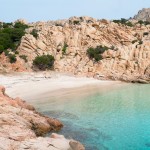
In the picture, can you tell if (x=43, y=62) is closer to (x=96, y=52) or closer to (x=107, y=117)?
(x=96, y=52)

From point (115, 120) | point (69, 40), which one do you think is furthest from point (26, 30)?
point (115, 120)

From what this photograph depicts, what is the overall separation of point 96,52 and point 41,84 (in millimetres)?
14191

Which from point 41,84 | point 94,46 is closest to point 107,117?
point 41,84

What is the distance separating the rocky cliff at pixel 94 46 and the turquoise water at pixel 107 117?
12072 mm

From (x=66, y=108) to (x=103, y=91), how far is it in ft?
35.9

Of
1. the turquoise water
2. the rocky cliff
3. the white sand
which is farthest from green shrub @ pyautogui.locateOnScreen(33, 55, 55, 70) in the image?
the turquoise water

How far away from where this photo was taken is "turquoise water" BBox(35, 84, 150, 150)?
22.0m

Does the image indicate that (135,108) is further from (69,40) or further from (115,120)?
(69,40)

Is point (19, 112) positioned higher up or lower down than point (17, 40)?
lower down

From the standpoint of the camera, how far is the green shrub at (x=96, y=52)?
5701 centimetres

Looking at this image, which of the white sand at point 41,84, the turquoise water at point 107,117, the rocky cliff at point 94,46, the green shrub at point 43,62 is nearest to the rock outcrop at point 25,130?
the turquoise water at point 107,117

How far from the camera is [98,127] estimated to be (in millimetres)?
25625

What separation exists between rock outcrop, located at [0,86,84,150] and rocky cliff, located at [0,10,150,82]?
29.3 meters

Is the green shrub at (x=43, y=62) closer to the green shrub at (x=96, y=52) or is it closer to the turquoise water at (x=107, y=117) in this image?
the green shrub at (x=96, y=52)
